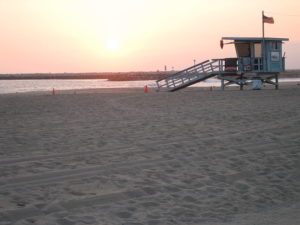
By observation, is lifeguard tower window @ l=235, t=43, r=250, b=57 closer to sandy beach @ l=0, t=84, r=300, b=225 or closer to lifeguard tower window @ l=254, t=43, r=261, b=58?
lifeguard tower window @ l=254, t=43, r=261, b=58

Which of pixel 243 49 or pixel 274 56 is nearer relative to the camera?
pixel 243 49

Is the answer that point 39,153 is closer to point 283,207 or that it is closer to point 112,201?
point 112,201

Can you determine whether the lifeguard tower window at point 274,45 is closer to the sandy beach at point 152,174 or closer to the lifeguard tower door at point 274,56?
the lifeguard tower door at point 274,56

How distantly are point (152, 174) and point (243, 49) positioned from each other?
26.4 m

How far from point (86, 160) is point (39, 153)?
115 cm

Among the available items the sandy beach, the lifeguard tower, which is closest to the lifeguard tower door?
the lifeguard tower

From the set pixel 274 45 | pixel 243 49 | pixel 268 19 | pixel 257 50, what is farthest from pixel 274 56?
pixel 268 19

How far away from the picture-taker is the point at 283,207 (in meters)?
4.99

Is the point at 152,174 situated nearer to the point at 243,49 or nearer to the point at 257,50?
the point at 243,49

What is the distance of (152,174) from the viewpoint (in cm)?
634

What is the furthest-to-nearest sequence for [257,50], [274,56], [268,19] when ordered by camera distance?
[268,19], [274,56], [257,50]

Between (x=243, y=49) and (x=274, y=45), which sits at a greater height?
(x=274, y=45)

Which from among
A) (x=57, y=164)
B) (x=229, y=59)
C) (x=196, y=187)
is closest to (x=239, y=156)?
(x=196, y=187)

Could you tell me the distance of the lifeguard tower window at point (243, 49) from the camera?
31031mm
